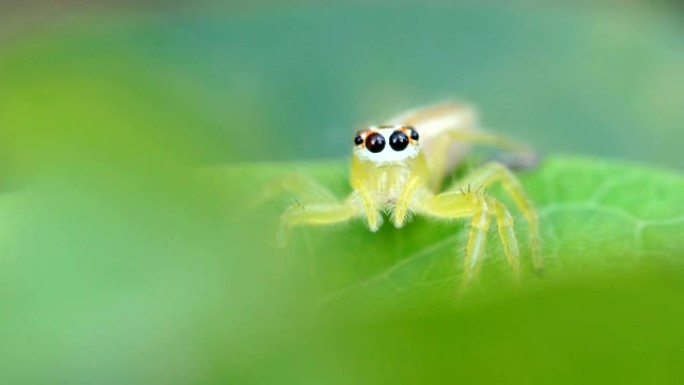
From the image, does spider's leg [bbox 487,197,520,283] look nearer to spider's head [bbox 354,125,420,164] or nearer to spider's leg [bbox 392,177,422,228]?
spider's leg [bbox 392,177,422,228]

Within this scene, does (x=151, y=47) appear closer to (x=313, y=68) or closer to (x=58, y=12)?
(x=313, y=68)

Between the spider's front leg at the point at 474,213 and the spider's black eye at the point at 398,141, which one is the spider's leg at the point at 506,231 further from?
the spider's black eye at the point at 398,141

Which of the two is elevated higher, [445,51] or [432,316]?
[445,51]

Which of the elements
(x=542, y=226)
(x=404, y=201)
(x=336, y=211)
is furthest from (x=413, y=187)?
(x=542, y=226)

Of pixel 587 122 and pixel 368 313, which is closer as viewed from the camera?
pixel 368 313

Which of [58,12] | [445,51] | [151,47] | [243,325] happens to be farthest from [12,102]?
[58,12]

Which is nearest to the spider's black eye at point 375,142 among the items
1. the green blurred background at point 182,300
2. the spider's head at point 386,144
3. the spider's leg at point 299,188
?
the spider's head at point 386,144
